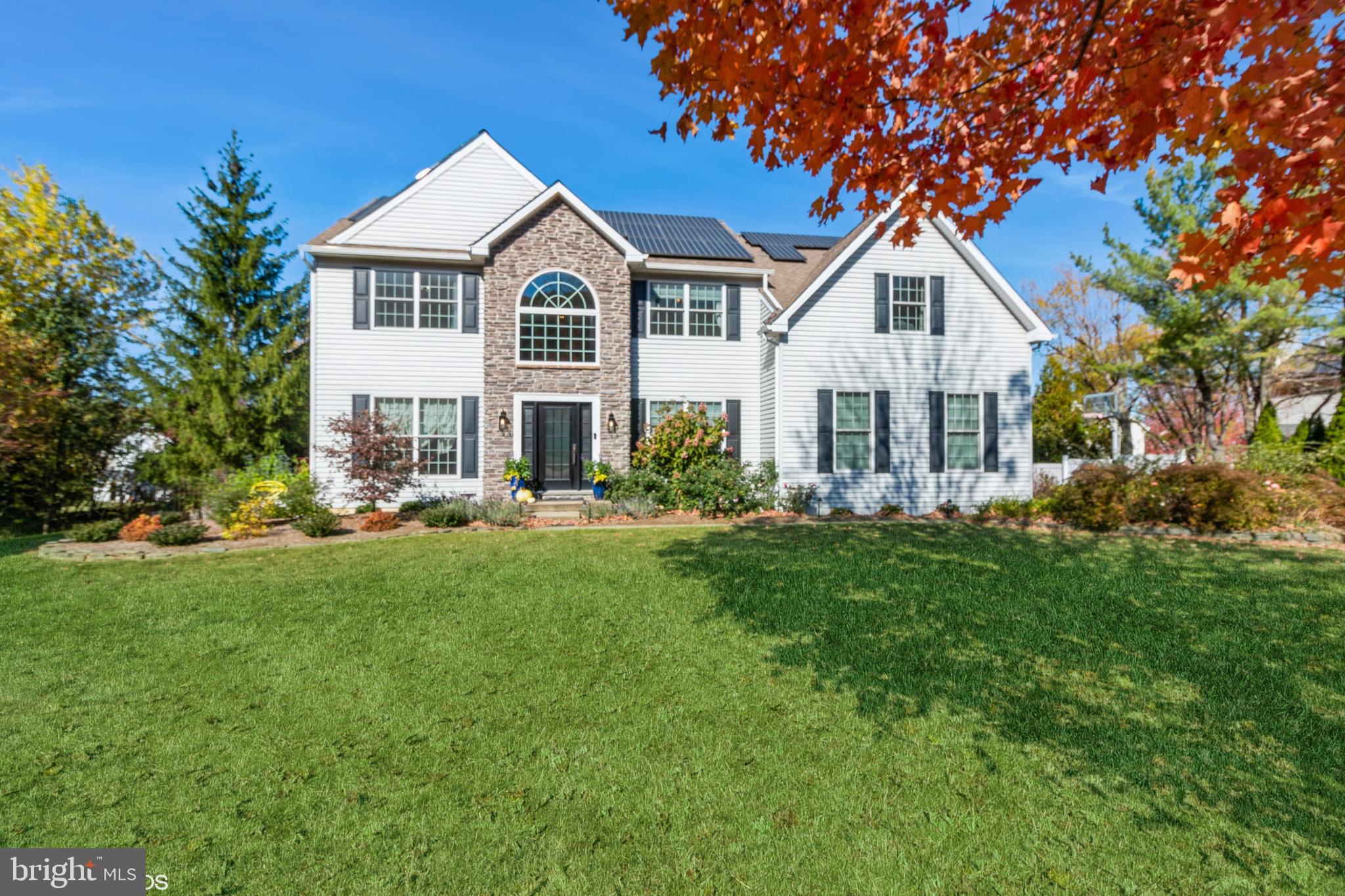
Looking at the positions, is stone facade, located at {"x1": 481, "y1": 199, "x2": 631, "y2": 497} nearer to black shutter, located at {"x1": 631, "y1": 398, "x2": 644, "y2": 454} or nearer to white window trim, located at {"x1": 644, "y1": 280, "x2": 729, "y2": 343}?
black shutter, located at {"x1": 631, "y1": 398, "x2": 644, "y2": 454}

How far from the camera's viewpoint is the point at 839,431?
48.9ft

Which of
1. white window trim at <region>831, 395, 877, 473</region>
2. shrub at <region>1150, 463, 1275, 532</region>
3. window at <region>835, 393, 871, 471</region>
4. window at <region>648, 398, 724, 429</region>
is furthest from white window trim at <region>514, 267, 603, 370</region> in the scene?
shrub at <region>1150, 463, 1275, 532</region>

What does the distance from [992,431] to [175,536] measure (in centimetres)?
1613

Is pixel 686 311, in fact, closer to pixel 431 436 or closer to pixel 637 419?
pixel 637 419

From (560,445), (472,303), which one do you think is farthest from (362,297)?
(560,445)

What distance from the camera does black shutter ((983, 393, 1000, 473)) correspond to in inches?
603

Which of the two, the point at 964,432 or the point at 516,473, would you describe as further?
the point at 964,432

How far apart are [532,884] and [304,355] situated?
56.5 ft

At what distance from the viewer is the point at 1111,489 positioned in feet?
36.0

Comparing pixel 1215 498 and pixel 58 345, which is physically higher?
pixel 58 345

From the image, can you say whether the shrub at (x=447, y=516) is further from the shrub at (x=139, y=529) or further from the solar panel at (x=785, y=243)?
the solar panel at (x=785, y=243)

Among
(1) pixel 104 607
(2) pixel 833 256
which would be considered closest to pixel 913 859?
(1) pixel 104 607

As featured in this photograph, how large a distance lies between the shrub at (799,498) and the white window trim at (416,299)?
8.09 m

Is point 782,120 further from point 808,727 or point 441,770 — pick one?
point 441,770
